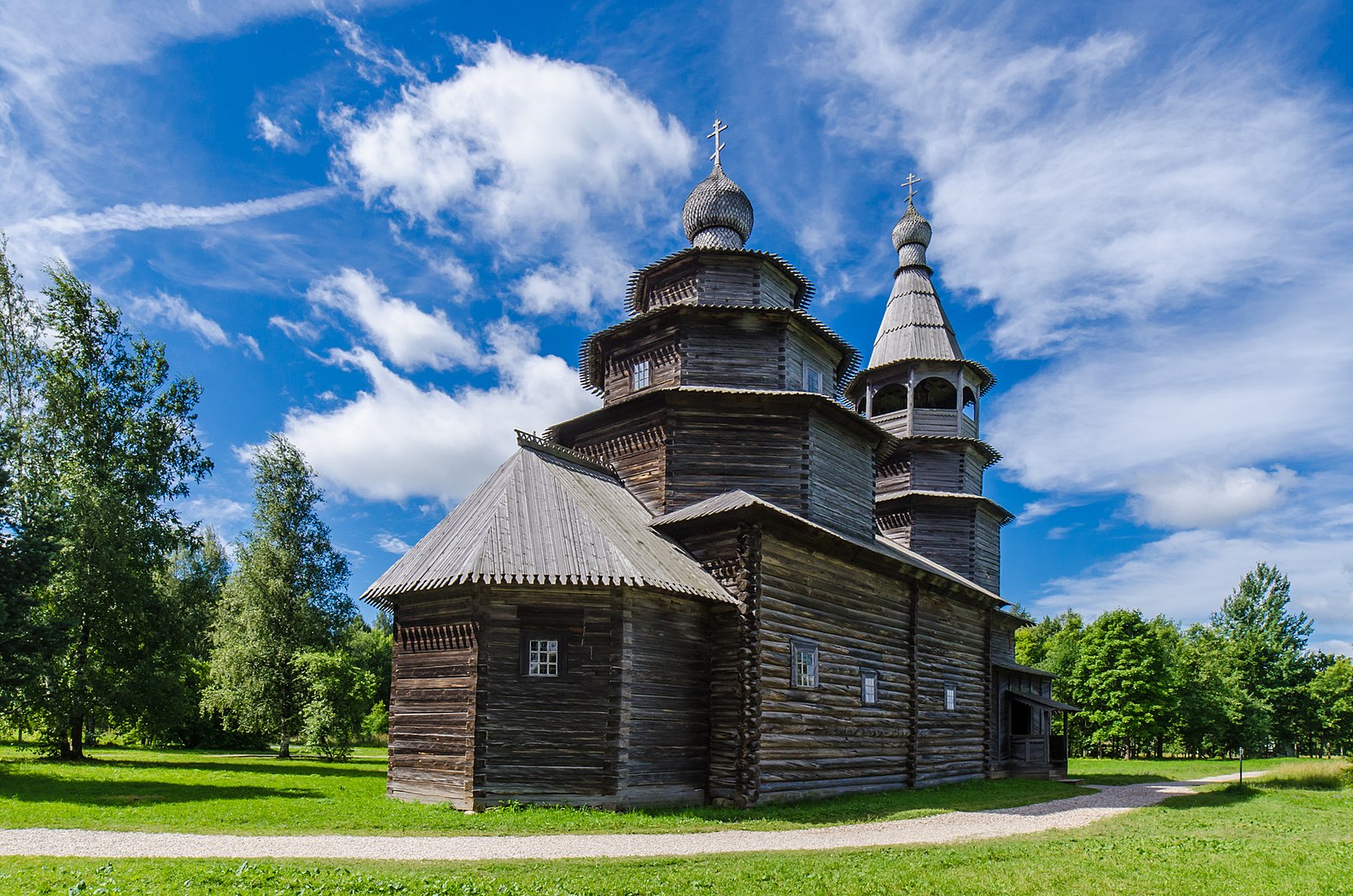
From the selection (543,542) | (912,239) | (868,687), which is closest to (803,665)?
(868,687)

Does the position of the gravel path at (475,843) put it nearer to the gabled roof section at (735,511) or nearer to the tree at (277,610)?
the gabled roof section at (735,511)

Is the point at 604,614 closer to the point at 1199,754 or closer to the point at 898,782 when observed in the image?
the point at 898,782

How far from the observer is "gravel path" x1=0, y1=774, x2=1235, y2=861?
10547 mm

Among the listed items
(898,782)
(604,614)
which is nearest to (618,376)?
(604,614)

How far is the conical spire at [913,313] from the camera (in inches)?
1302

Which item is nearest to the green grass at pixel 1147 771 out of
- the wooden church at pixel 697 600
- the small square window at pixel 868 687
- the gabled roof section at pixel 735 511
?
the wooden church at pixel 697 600

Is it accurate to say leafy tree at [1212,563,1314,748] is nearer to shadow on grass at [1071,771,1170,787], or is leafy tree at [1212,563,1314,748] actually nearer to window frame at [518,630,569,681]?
shadow on grass at [1071,771,1170,787]

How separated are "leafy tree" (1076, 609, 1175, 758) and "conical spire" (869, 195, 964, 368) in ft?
78.5

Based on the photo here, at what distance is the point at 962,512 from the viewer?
3209cm

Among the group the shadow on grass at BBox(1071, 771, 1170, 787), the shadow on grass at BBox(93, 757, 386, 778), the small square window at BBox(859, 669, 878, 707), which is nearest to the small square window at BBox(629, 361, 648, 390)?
the small square window at BBox(859, 669, 878, 707)

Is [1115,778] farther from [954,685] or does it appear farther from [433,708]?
[433,708]

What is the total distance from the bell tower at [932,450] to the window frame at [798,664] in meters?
13.7

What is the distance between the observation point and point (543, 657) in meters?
15.8

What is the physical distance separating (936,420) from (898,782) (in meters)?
15.2
